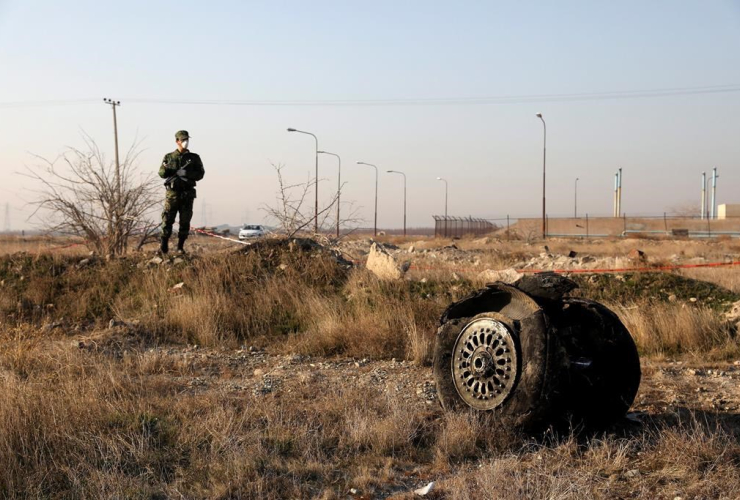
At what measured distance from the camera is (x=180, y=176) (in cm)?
1168

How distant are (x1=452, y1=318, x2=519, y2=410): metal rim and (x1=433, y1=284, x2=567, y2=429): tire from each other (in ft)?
0.07

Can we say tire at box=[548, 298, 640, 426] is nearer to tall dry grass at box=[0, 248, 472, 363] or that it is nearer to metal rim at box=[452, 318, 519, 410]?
metal rim at box=[452, 318, 519, 410]

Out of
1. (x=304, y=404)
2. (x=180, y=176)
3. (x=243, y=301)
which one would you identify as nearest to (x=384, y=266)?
(x=243, y=301)

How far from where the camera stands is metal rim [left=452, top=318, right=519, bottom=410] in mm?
4645

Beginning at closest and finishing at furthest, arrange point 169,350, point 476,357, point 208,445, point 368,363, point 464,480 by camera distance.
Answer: point 464,480 < point 208,445 < point 476,357 < point 368,363 < point 169,350

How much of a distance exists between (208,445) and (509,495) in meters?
1.90

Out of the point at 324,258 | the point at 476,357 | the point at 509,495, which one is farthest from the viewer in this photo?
the point at 324,258

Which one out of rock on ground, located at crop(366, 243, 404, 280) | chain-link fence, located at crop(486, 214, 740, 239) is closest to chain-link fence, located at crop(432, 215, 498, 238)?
chain-link fence, located at crop(486, 214, 740, 239)

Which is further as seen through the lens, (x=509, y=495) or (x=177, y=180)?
(x=177, y=180)

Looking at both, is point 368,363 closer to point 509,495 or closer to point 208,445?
point 208,445

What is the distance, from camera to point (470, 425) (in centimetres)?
463

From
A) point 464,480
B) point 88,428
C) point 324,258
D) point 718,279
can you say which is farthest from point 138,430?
point 718,279

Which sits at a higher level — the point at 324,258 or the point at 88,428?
the point at 324,258

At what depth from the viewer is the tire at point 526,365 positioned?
4406 mm
